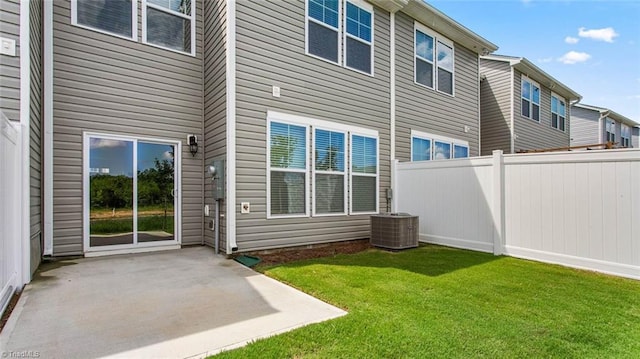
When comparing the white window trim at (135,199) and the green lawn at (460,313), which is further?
the white window trim at (135,199)

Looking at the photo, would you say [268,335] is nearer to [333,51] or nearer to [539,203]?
[539,203]

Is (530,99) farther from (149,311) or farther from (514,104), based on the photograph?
(149,311)

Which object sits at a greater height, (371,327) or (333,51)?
(333,51)

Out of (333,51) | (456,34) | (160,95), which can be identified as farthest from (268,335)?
(456,34)

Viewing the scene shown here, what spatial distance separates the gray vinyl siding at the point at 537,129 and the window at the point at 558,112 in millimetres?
273

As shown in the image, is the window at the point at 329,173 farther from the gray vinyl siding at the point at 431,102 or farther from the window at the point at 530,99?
the window at the point at 530,99

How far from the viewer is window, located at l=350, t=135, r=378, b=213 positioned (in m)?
7.09

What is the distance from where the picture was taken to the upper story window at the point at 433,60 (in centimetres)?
859

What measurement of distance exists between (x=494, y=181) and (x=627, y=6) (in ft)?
13.6

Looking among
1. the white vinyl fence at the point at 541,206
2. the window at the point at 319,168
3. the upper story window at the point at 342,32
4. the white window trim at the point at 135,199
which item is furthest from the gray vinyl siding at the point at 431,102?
the white window trim at the point at 135,199

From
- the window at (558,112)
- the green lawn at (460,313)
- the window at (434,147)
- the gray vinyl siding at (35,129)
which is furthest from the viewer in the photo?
the window at (558,112)

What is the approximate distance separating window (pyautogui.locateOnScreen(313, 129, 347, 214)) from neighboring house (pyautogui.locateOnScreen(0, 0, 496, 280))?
3 cm

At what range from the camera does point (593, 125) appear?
19.3 metres

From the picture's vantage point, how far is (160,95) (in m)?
5.84
